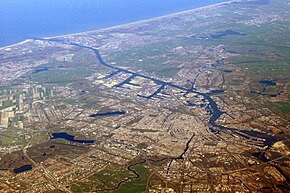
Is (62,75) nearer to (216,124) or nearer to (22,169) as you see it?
(22,169)

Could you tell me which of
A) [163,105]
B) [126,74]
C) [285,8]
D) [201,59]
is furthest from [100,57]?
[285,8]

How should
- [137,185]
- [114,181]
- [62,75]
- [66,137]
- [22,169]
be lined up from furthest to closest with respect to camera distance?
[62,75] → [66,137] → [22,169] → [114,181] → [137,185]

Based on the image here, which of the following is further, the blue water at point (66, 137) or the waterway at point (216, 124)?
the blue water at point (66, 137)

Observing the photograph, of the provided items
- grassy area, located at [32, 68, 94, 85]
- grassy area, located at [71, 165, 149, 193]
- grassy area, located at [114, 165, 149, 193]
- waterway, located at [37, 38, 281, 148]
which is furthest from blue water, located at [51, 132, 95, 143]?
grassy area, located at [32, 68, 94, 85]

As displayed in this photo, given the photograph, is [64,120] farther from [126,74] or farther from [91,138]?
[126,74]

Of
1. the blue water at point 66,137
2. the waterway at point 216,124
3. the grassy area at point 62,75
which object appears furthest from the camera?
the grassy area at point 62,75

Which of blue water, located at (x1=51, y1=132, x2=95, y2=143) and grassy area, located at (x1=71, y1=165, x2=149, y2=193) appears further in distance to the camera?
blue water, located at (x1=51, y1=132, x2=95, y2=143)

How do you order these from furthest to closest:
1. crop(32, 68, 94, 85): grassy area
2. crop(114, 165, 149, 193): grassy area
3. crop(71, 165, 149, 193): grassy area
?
crop(32, 68, 94, 85): grassy area, crop(71, 165, 149, 193): grassy area, crop(114, 165, 149, 193): grassy area

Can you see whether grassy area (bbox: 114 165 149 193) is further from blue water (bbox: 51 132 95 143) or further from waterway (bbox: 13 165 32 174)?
waterway (bbox: 13 165 32 174)

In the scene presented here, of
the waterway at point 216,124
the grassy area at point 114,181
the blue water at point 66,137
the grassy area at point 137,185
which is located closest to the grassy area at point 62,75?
the waterway at point 216,124

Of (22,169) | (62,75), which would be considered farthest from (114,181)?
(62,75)

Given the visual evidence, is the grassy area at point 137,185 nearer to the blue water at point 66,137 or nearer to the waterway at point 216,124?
the blue water at point 66,137
